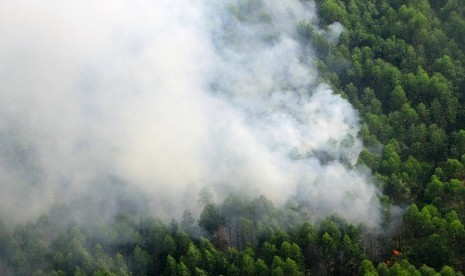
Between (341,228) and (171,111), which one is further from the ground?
(171,111)

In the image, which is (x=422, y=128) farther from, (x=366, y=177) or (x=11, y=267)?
(x=11, y=267)

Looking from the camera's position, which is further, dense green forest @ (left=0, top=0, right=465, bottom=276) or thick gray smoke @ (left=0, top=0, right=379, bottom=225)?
thick gray smoke @ (left=0, top=0, right=379, bottom=225)

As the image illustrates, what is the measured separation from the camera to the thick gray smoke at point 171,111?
70.9 metres

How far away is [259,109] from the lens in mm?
76875

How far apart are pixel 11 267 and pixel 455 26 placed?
1877 inches

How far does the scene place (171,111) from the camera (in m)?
77.3

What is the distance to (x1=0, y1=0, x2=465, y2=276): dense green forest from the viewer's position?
6200 centimetres

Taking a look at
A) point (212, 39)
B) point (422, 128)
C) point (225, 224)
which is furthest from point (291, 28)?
point (225, 224)

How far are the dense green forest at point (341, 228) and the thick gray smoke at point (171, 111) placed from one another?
8.15ft

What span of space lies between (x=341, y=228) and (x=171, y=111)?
21268 mm

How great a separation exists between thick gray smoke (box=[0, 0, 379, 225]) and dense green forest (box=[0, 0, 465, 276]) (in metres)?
2.48

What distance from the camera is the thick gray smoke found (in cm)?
7094

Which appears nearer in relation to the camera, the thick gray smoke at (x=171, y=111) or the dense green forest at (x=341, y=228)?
the dense green forest at (x=341, y=228)

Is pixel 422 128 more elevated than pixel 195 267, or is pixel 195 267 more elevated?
pixel 422 128
